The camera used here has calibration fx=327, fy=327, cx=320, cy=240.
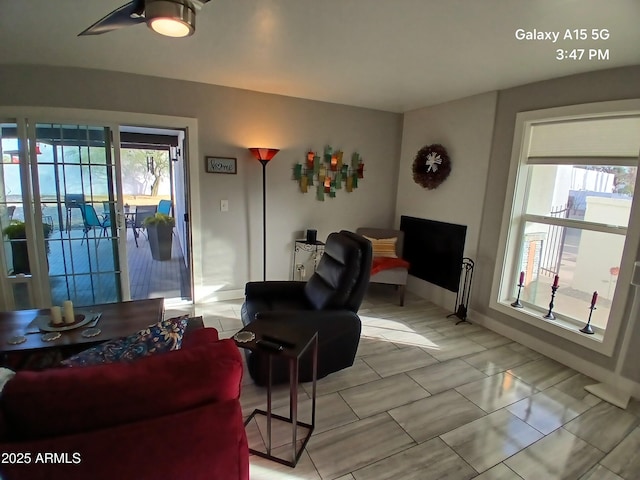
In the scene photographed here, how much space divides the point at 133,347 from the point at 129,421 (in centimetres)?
38

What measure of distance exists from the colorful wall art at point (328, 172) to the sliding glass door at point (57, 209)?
2036 mm

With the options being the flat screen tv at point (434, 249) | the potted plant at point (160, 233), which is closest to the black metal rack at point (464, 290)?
the flat screen tv at point (434, 249)

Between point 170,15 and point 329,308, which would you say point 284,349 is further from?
point 170,15

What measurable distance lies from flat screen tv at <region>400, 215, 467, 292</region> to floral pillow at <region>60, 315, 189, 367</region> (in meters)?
3.28

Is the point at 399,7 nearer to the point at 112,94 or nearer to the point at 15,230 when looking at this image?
the point at 112,94

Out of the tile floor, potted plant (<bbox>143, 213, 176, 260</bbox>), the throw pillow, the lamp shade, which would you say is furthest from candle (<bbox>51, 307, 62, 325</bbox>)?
potted plant (<bbox>143, 213, 176, 260</bbox>)

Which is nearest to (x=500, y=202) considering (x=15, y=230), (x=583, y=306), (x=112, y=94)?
(x=583, y=306)

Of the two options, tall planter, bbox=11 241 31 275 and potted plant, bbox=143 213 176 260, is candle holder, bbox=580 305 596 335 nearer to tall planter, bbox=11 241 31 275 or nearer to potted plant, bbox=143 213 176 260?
tall planter, bbox=11 241 31 275

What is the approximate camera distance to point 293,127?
3941 mm

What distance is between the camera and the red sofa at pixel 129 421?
0.78 meters

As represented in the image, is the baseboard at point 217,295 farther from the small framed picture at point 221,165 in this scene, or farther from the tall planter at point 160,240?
the tall planter at point 160,240

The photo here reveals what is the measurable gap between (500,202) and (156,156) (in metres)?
9.98

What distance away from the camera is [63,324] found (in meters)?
2.14

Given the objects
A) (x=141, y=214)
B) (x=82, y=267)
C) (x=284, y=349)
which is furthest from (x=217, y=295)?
(x=141, y=214)
